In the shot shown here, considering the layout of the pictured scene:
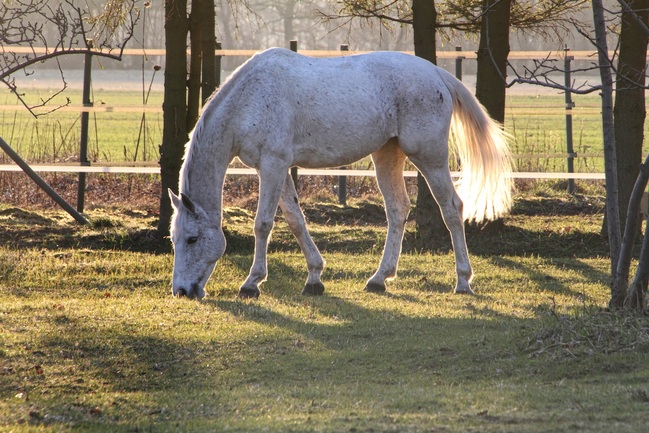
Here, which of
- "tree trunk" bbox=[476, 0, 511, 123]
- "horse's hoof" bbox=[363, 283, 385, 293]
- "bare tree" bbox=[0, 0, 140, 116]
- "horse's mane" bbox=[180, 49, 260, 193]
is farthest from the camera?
"tree trunk" bbox=[476, 0, 511, 123]

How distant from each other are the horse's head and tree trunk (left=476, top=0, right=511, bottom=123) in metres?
4.77

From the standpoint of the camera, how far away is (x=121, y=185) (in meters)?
16.3

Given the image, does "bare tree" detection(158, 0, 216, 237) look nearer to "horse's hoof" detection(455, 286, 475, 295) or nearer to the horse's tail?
the horse's tail

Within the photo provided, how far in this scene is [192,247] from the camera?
8539mm

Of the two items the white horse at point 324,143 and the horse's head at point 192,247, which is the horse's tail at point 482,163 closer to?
the white horse at point 324,143

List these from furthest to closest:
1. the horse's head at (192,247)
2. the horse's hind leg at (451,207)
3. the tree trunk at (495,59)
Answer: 1. the tree trunk at (495,59)
2. the horse's hind leg at (451,207)
3. the horse's head at (192,247)

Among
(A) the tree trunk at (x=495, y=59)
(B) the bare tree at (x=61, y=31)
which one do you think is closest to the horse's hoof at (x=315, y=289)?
(B) the bare tree at (x=61, y=31)

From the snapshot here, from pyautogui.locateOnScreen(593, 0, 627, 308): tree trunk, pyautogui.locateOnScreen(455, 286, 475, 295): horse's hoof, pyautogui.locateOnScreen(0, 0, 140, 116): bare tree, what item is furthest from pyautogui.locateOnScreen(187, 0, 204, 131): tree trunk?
pyautogui.locateOnScreen(593, 0, 627, 308): tree trunk

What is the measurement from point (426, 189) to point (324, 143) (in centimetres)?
329

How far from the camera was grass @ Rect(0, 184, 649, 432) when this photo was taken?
5047 millimetres

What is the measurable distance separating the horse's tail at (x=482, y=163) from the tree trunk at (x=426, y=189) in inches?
76.7

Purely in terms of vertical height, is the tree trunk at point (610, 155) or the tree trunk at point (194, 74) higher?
the tree trunk at point (194, 74)

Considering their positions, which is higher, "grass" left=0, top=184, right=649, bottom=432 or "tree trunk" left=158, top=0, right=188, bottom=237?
"tree trunk" left=158, top=0, right=188, bottom=237

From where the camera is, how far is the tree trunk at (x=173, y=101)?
1159cm
